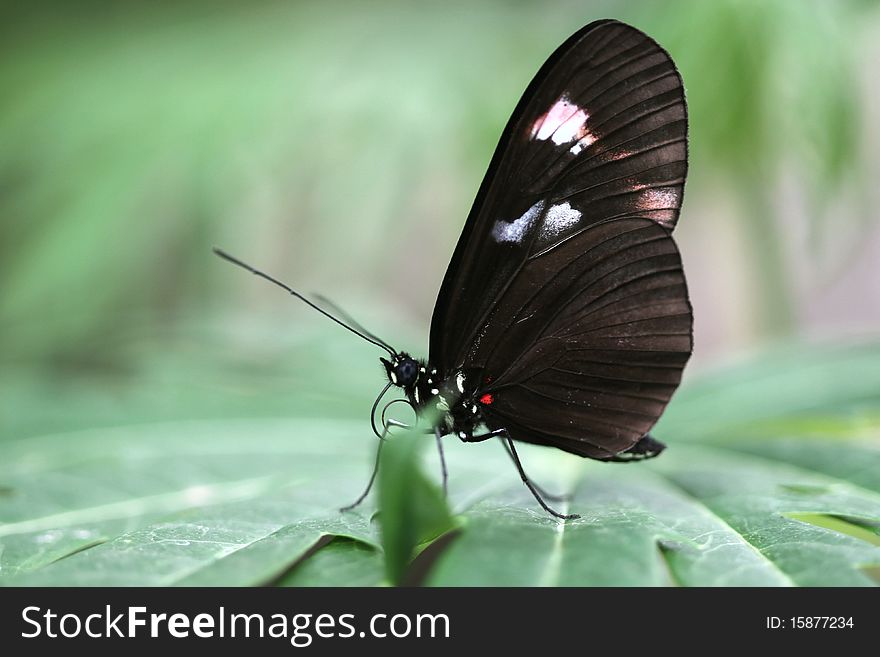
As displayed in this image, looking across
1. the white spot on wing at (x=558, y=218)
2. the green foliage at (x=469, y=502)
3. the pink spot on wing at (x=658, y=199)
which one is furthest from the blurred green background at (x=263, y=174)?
the white spot on wing at (x=558, y=218)

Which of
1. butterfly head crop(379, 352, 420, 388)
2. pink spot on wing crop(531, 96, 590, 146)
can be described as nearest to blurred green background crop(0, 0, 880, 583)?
butterfly head crop(379, 352, 420, 388)

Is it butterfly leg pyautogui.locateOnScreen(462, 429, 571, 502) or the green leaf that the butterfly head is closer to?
butterfly leg pyautogui.locateOnScreen(462, 429, 571, 502)

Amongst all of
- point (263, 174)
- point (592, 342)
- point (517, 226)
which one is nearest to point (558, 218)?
point (517, 226)

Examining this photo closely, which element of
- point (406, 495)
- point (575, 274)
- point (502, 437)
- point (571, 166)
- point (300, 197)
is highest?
point (300, 197)

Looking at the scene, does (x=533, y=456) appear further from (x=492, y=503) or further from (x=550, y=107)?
(x=550, y=107)

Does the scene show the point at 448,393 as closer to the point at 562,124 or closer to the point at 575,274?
the point at 575,274

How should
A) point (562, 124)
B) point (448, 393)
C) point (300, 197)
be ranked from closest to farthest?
point (562, 124), point (448, 393), point (300, 197)

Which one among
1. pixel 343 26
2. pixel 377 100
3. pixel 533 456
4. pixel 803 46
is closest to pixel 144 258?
pixel 377 100

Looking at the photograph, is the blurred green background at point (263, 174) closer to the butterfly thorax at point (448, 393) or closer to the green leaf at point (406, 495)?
the butterfly thorax at point (448, 393)
